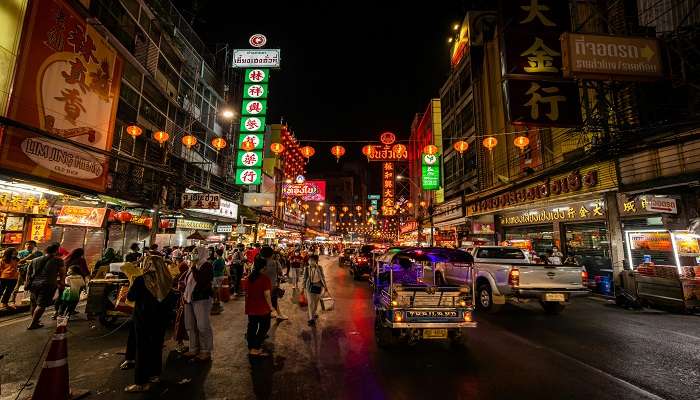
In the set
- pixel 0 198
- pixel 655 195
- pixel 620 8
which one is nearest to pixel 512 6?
pixel 620 8

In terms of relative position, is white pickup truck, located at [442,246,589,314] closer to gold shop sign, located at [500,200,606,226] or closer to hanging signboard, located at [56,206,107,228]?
gold shop sign, located at [500,200,606,226]

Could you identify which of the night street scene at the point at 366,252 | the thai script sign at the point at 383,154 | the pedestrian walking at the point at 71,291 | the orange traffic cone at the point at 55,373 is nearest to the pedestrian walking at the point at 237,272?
the night street scene at the point at 366,252

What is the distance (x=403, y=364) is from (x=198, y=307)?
12.8ft

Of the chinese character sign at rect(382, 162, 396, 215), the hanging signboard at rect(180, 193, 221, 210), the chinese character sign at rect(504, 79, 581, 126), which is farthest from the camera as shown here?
the chinese character sign at rect(382, 162, 396, 215)

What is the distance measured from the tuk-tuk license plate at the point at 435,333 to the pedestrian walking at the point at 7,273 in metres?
11.5

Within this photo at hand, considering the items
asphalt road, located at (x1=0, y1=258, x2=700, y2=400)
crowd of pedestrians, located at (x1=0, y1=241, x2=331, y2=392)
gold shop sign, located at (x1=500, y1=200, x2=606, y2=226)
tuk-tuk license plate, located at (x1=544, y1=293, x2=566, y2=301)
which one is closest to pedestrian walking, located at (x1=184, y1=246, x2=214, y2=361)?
crowd of pedestrians, located at (x1=0, y1=241, x2=331, y2=392)

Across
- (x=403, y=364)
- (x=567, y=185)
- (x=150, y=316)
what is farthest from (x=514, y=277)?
(x=150, y=316)

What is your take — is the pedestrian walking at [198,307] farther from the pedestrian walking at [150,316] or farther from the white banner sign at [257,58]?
the white banner sign at [257,58]

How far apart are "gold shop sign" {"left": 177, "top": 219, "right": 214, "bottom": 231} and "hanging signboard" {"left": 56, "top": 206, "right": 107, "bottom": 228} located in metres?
9.20

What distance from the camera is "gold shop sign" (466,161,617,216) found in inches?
558

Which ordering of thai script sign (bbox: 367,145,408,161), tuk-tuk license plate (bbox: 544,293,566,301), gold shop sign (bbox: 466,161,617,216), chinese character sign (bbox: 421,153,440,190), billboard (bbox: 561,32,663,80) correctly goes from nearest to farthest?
tuk-tuk license plate (bbox: 544,293,566,301), billboard (bbox: 561,32,663,80), gold shop sign (bbox: 466,161,617,216), thai script sign (bbox: 367,145,408,161), chinese character sign (bbox: 421,153,440,190)

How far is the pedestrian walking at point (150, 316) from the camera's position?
15.6 feet

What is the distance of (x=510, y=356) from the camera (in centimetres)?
621

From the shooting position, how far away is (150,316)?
16.4ft
